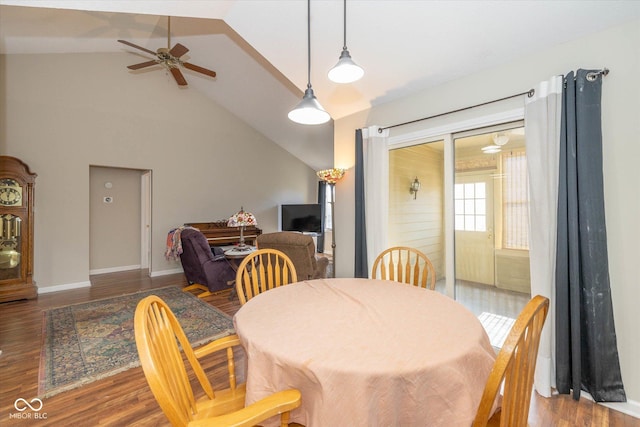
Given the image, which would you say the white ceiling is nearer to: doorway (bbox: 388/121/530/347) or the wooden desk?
doorway (bbox: 388/121/530/347)

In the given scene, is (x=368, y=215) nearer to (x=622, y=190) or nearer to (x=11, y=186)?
(x=622, y=190)

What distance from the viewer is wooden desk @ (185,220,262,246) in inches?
224

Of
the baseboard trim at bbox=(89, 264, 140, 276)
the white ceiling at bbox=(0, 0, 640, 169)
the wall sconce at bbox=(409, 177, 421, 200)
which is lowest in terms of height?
the baseboard trim at bbox=(89, 264, 140, 276)

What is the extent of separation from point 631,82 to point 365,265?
2406 millimetres

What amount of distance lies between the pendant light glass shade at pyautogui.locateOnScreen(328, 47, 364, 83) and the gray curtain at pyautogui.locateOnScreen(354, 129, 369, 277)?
1.51 metres

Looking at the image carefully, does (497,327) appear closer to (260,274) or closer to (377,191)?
(377,191)

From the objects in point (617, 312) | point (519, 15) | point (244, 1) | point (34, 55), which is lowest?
point (617, 312)

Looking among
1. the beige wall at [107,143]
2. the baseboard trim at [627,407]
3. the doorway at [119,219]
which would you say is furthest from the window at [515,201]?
the doorway at [119,219]

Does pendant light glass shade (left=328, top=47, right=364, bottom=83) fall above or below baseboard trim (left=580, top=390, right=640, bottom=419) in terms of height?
above

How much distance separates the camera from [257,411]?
33.8 inches

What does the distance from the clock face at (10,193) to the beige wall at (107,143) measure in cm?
46

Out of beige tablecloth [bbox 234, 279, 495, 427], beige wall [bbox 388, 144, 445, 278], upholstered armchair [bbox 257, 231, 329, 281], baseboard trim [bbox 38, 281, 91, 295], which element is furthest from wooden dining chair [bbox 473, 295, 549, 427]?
baseboard trim [bbox 38, 281, 91, 295]

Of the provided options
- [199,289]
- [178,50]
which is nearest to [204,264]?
[199,289]

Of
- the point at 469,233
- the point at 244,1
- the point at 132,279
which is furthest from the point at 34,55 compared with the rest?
the point at 469,233
